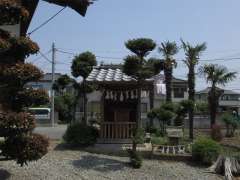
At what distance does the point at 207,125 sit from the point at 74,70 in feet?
65.1

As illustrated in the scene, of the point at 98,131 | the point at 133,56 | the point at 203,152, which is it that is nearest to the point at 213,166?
the point at 203,152

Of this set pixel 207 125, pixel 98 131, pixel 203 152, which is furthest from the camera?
pixel 207 125

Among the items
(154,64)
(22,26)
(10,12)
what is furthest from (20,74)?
(154,64)

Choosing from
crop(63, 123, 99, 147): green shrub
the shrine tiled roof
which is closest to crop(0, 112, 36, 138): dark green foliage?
crop(63, 123, 99, 147): green shrub

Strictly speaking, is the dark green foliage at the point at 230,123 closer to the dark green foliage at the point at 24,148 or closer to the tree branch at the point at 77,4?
the tree branch at the point at 77,4

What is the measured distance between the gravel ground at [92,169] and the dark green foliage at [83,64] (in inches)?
161

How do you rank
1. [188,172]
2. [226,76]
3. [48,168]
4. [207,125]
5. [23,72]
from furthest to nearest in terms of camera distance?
[207,125] → [226,76] → [188,172] → [48,168] → [23,72]

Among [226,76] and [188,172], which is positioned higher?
[226,76]

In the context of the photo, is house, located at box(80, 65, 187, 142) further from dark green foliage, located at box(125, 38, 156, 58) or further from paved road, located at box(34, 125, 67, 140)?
paved road, located at box(34, 125, 67, 140)

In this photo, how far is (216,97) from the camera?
27547mm

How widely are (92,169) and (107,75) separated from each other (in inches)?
248

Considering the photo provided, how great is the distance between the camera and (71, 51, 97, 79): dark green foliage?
63.0 feet

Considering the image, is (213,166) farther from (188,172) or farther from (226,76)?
(226,76)

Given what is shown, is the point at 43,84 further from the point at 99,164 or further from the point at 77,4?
the point at 77,4
